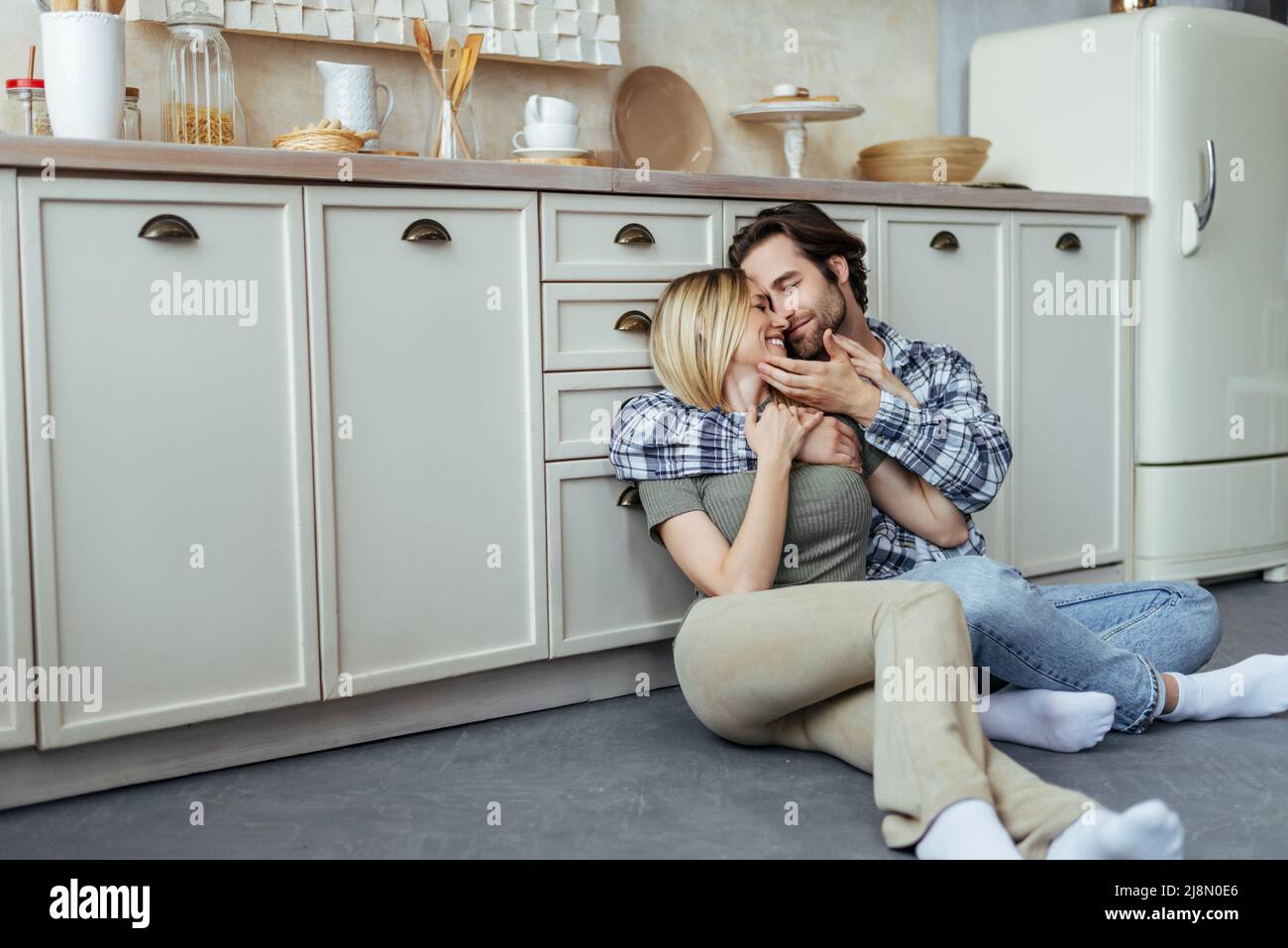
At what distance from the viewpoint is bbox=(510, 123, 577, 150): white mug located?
269cm

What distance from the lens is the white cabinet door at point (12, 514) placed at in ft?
6.13

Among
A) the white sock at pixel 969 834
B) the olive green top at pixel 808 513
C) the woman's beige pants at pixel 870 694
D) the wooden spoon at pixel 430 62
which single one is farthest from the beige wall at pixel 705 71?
the white sock at pixel 969 834

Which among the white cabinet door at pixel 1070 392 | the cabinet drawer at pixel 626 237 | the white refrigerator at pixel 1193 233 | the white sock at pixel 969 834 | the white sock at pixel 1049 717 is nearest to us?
the white sock at pixel 969 834

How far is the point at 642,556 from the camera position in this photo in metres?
2.54

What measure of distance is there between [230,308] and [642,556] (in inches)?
35.7

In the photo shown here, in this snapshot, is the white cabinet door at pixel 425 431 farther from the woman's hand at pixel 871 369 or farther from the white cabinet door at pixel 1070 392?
the white cabinet door at pixel 1070 392

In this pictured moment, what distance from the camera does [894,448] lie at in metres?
2.21

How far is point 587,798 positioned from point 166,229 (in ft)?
3.51

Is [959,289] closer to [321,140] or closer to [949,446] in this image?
[949,446]

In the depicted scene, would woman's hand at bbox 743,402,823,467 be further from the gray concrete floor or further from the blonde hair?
the gray concrete floor

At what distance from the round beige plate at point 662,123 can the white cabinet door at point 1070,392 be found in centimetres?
80
